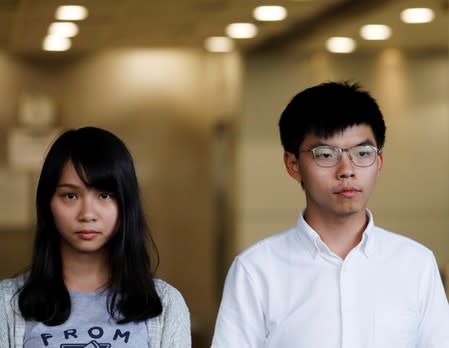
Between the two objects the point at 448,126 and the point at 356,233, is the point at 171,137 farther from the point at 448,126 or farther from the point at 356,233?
the point at 356,233

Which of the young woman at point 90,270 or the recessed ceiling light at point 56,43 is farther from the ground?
the recessed ceiling light at point 56,43

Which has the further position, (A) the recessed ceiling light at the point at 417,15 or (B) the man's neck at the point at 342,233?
(A) the recessed ceiling light at the point at 417,15

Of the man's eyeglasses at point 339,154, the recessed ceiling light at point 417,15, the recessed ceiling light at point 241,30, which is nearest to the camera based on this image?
the man's eyeglasses at point 339,154

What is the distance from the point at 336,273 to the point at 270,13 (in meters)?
4.22

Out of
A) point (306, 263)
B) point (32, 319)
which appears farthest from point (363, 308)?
point (32, 319)

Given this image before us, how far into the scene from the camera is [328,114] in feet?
8.29

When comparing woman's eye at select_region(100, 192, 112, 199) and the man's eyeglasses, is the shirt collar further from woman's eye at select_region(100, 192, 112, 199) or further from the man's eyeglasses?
woman's eye at select_region(100, 192, 112, 199)

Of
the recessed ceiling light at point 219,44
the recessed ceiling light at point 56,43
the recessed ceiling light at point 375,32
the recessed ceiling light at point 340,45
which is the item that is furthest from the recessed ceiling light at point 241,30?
the recessed ceiling light at point 56,43

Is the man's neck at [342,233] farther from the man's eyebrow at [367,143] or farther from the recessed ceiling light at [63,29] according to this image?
the recessed ceiling light at [63,29]

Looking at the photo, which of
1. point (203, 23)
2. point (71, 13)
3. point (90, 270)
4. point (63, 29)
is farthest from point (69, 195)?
point (63, 29)

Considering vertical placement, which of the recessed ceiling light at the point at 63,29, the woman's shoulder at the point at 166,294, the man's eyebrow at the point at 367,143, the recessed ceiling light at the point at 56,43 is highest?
the recessed ceiling light at the point at 56,43

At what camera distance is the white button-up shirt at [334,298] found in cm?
240

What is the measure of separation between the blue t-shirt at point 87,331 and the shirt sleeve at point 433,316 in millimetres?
635

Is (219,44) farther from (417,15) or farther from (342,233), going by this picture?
(342,233)
